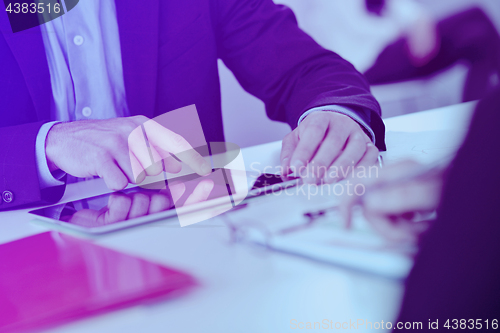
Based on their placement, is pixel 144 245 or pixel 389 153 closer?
pixel 144 245

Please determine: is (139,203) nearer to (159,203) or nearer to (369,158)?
(159,203)

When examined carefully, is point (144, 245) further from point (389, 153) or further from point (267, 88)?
point (267, 88)

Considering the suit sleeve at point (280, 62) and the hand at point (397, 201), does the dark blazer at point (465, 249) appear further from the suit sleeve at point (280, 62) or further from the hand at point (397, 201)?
the suit sleeve at point (280, 62)

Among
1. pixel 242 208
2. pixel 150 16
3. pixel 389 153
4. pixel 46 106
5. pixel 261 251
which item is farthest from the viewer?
pixel 150 16

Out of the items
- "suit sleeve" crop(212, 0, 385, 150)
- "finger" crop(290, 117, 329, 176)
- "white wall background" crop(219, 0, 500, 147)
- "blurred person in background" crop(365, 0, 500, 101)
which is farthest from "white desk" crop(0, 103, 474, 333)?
"blurred person in background" crop(365, 0, 500, 101)

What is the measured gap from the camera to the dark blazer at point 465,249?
0.48 feet

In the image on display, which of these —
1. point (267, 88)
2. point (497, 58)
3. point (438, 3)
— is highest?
point (438, 3)

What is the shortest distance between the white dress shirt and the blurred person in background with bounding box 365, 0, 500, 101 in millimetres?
1484

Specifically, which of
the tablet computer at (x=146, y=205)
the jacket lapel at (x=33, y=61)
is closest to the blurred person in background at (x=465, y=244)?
the tablet computer at (x=146, y=205)

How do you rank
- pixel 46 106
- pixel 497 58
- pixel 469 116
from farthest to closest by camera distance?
pixel 497 58
pixel 46 106
pixel 469 116

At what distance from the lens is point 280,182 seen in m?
0.46

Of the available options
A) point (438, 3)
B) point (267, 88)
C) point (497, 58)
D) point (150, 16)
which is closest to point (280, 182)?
point (267, 88)

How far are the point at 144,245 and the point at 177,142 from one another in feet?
0.90

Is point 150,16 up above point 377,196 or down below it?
above
